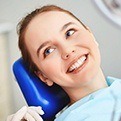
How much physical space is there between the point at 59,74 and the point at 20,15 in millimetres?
825

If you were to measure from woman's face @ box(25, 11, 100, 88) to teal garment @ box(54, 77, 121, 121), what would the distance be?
0.21ft

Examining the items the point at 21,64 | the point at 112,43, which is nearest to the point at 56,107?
the point at 21,64

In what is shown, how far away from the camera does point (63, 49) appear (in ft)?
2.98

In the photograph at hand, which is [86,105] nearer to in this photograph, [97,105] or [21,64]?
[97,105]

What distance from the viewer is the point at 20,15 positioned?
5.44ft

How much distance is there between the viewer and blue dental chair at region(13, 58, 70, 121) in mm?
1055

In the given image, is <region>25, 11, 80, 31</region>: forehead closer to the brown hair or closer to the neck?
the brown hair

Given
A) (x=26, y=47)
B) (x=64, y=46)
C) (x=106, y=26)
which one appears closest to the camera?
(x=64, y=46)

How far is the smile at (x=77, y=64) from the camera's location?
92 centimetres

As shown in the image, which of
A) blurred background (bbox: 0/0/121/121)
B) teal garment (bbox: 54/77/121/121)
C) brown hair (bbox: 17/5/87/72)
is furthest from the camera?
blurred background (bbox: 0/0/121/121)

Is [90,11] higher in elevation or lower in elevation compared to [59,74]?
higher

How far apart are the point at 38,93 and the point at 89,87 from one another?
0.21 meters

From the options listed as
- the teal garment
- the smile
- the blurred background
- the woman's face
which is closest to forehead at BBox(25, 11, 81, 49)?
the woman's face

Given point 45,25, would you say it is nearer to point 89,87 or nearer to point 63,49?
point 63,49
